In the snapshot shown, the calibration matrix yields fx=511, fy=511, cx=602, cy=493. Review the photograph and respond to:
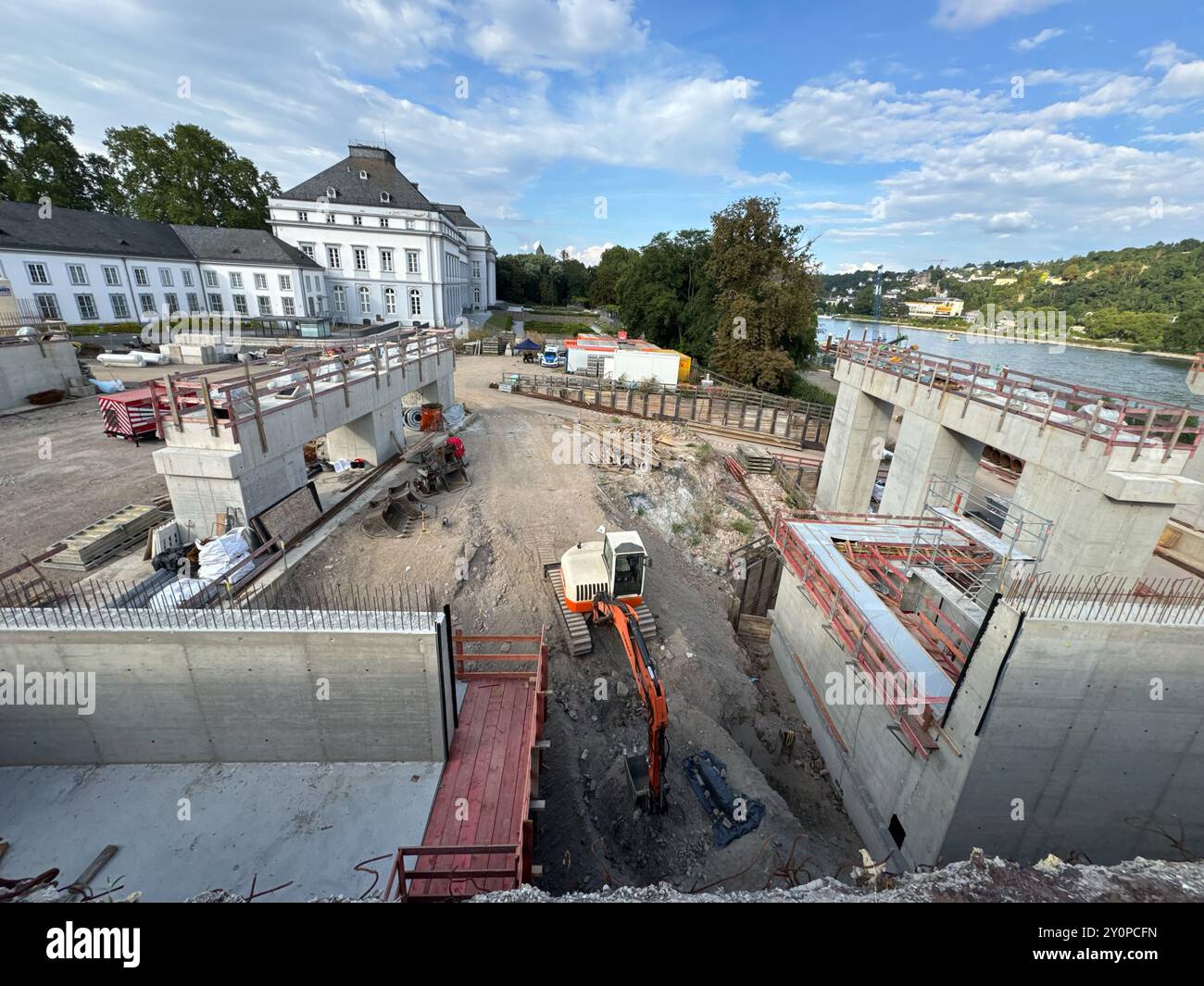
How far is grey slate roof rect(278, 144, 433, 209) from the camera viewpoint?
5225 cm

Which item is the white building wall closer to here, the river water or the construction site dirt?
the construction site dirt

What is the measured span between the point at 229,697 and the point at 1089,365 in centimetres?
10888

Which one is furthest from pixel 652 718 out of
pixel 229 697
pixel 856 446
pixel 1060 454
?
pixel 856 446

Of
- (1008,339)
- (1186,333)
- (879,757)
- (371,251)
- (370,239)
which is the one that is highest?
(370,239)

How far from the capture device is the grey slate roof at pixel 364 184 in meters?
52.2

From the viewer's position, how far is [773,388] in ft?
140

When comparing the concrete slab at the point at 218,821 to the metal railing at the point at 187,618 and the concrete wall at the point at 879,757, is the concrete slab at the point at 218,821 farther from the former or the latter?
the concrete wall at the point at 879,757

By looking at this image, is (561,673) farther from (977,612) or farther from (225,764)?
(977,612)

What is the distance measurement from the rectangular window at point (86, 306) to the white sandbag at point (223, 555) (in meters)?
45.0

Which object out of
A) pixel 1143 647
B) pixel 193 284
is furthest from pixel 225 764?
pixel 193 284

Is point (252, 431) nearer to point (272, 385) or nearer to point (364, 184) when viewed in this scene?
point (272, 385)

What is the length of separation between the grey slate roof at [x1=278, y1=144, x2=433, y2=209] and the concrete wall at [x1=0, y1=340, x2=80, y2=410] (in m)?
34.1

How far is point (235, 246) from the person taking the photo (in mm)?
49531

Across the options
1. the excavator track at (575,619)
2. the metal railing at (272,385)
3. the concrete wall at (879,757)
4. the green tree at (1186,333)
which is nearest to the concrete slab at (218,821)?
the excavator track at (575,619)
